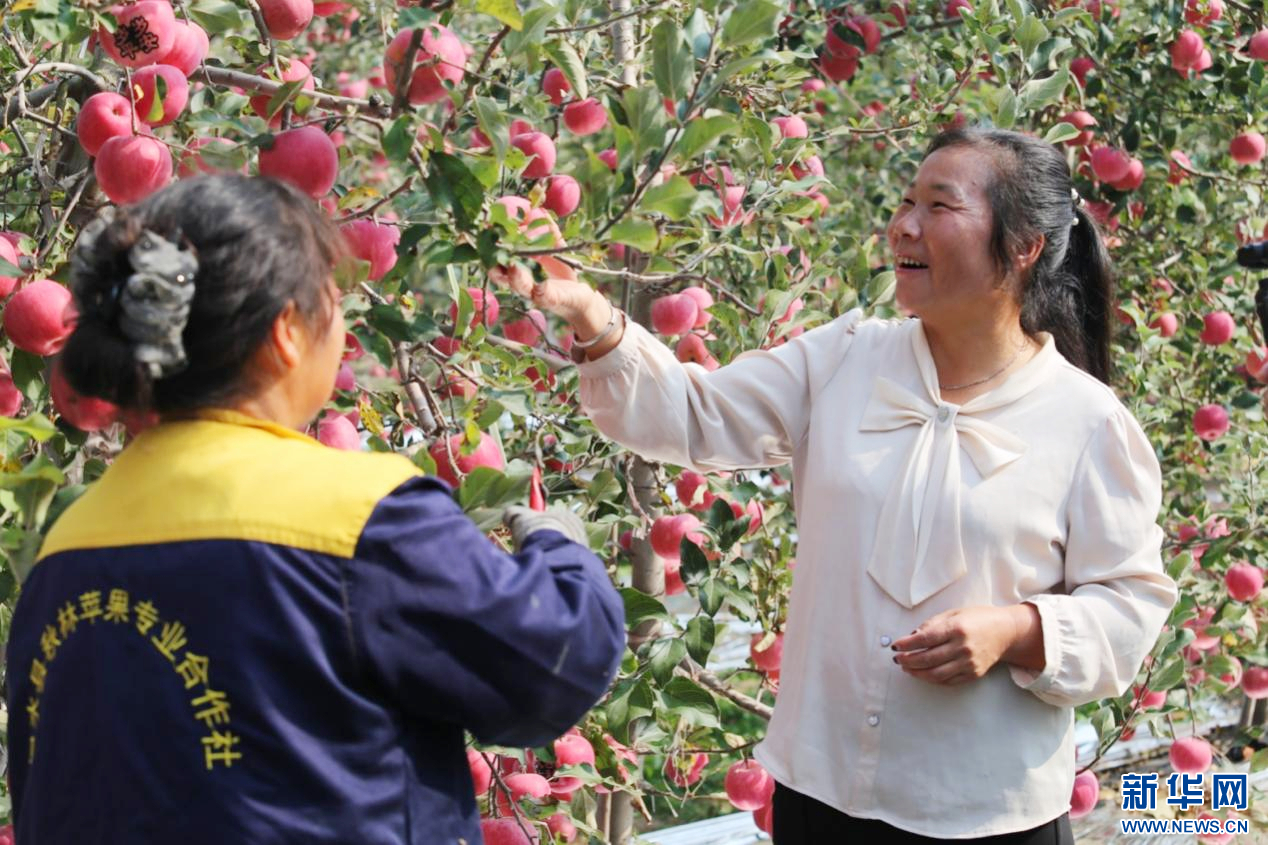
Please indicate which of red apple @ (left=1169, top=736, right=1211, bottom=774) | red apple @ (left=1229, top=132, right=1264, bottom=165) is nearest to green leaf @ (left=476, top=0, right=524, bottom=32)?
red apple @ (left=1169, top=736, right=1211, bottom=774)

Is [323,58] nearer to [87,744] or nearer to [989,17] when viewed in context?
[989,17]

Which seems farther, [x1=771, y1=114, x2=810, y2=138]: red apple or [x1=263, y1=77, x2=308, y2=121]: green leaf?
[x1=771, y1=114, x2=810, y2=138]: red apple

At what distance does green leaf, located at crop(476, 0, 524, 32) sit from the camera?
1294 millimetres

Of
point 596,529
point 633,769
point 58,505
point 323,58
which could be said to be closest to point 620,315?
point 596,529

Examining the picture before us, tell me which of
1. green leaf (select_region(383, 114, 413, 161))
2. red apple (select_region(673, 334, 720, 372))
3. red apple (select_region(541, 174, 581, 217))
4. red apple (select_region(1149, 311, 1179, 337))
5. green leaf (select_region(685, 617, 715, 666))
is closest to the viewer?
green leaf (select_region(383, 114, 413, 161))

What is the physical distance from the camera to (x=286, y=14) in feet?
5.50

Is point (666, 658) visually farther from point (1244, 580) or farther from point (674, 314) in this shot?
point (1244, 580)

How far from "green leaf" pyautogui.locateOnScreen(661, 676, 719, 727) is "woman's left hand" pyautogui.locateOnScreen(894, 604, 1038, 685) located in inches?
14.8

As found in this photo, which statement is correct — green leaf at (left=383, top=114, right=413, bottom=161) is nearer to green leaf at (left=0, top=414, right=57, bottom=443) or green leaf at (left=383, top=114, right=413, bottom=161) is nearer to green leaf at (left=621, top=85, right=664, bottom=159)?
green leaf at (left=621, top=85, right=664, bottom=159)

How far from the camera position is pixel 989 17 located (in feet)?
7.28

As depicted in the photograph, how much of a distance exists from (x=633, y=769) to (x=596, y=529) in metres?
0.50

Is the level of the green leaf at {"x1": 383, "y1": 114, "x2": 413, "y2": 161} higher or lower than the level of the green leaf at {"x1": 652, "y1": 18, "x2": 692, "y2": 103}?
lower

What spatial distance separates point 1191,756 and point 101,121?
2.24 m

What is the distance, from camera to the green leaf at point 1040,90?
6.73ft
